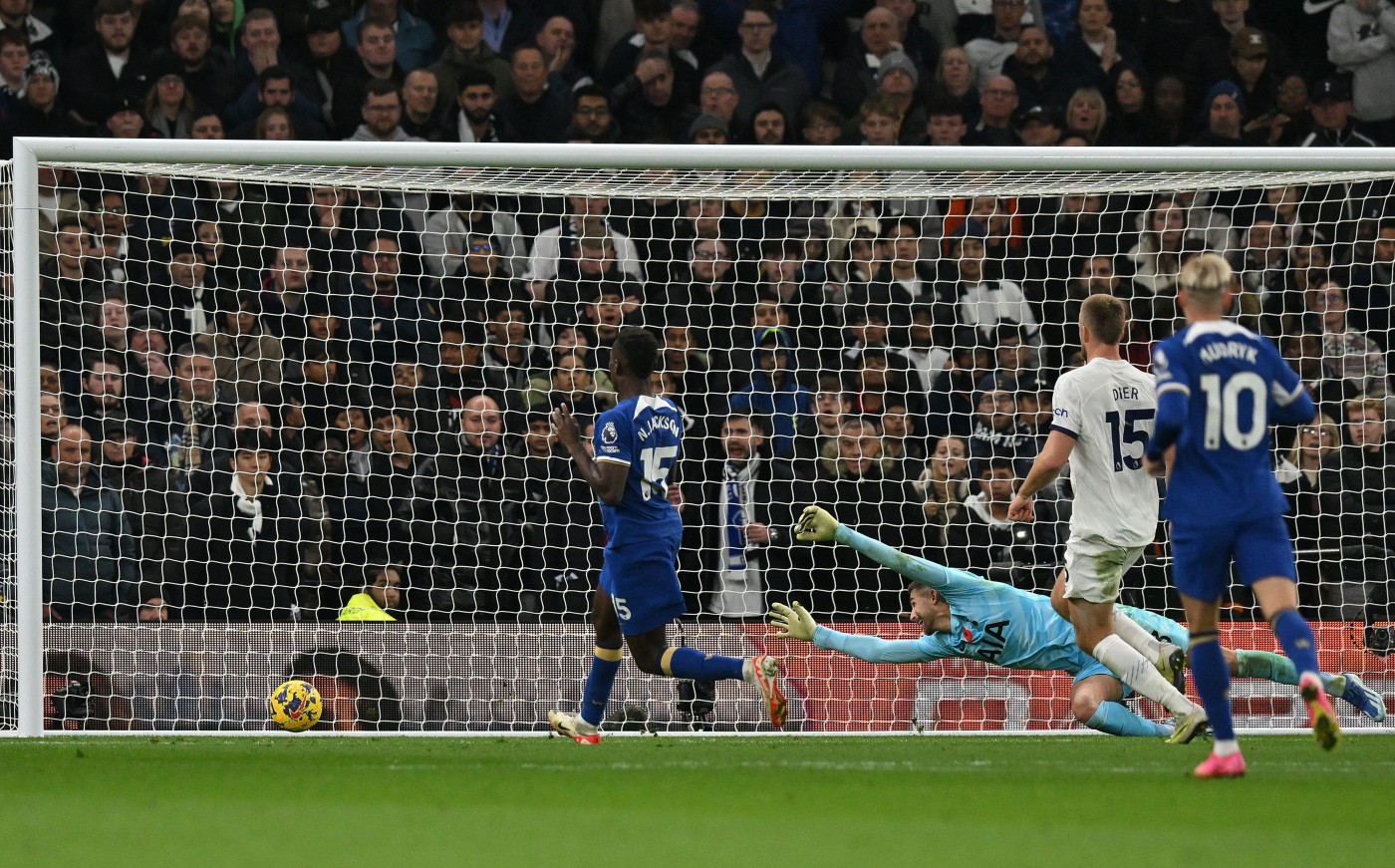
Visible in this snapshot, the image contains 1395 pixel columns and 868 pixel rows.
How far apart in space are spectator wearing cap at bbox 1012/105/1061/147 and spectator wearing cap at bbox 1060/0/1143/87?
566 mm

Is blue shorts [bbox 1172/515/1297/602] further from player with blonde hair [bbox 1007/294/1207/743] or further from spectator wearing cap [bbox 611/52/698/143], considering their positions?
spectator wearing cap [bbox 611/52/698/143]

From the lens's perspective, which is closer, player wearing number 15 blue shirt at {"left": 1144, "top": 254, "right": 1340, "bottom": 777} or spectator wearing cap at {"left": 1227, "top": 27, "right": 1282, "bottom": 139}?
player wearing number 15 blue shirt at {"left": 1144, "top": 254, "right": 1340, "bottom": 777}

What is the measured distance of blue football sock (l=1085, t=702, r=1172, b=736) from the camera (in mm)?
8250

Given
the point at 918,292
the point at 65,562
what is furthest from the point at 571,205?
the point at 65,562

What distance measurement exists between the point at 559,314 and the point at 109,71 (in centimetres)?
367

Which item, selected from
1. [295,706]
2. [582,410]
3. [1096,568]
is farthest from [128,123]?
[1096,568]

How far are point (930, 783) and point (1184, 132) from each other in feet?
28.4

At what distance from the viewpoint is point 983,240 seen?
11.5 meters

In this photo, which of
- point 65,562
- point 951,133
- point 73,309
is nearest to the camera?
point 65,562

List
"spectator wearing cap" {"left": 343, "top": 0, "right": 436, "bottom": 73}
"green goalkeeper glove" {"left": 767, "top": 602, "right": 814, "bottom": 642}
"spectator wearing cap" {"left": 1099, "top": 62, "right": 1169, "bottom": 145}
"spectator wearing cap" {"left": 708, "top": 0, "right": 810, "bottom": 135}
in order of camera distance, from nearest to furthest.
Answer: "green goalkeeper glove" {"left": 767, "top": 602, "right": 814, "bottom": 642}, "spectator wearing cap" {"left": 708, "top": 0, "right": 810, "bottom": 135}, "spectator wearing cap" {"left": 343, "top": 0, "right": 436, "bottom": 73}, "spectator wearing cap" {"left": 1099, "top": 62, "right": 1169, "bottom": 145}

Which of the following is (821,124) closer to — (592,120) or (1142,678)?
(592,120)

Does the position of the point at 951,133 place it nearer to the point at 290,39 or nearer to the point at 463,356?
the point at 463,356

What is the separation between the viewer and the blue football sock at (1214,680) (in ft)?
19.2

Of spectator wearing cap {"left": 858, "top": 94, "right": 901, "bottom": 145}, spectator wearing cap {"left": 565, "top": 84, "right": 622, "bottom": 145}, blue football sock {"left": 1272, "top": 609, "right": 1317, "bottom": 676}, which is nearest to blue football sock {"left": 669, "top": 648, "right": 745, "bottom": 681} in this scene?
blue football sock {"left": 1272, "top": 609, "right": 1317, "bottom": 676}
